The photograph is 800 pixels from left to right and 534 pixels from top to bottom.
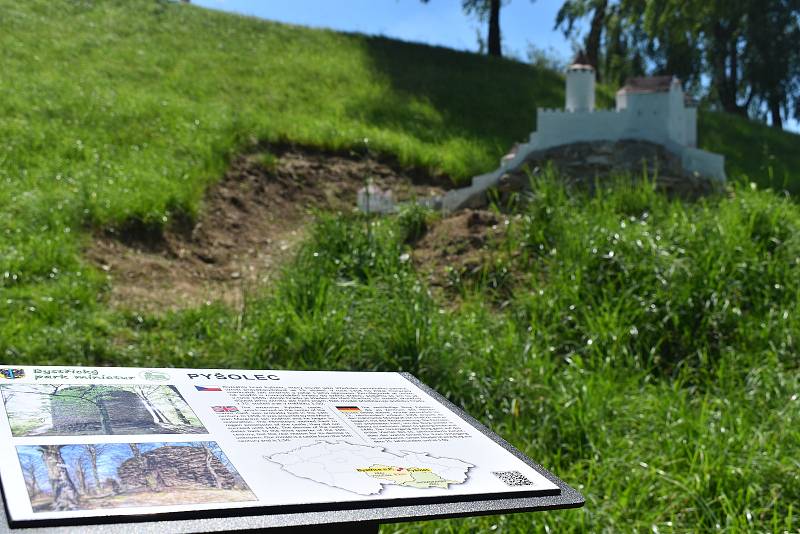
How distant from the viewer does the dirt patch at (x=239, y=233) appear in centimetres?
739

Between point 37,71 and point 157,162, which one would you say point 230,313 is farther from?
point 37,71

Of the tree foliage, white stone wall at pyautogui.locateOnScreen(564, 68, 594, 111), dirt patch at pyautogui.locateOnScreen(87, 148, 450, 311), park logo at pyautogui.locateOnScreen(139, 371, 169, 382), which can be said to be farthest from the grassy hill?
the tree foliage

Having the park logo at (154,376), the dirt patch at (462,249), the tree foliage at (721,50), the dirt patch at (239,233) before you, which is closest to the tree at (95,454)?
the park logo at (154,376)

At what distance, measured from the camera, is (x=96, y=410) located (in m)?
2.21

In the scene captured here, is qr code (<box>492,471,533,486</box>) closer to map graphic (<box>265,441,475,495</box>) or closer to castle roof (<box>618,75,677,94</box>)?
map graphic (<box>265,441,475,495</box>)

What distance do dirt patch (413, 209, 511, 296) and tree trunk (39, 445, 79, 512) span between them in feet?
17.1

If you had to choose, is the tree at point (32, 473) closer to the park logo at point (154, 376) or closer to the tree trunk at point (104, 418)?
the tree trunk at point (104, 418)

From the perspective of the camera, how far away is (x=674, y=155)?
32.5ft

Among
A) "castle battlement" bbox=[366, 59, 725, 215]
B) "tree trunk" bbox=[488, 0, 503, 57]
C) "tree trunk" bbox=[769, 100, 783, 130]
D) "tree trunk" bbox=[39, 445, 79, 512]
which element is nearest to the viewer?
"tree trunk" bbox=[39, 445, 79, 512]

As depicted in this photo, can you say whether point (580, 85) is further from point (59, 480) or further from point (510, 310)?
point (59, 480)

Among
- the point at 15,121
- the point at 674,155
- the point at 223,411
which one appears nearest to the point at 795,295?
the point at 674,155

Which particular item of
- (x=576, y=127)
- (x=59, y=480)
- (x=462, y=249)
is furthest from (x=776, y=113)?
(x=59, y=480)

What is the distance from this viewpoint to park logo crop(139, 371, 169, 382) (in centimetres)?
252

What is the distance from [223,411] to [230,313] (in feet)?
14.0
